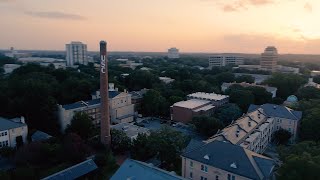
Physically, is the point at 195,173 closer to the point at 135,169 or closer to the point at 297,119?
the point at 135,169

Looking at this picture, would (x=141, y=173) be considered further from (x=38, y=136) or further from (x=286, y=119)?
(x=286, y=119)

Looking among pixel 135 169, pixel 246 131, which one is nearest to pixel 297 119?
pixel 246 131

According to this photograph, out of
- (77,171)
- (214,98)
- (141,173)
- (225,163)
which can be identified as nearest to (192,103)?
(214,98)

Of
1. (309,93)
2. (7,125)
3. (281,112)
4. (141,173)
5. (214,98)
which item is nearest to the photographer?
(141,173)

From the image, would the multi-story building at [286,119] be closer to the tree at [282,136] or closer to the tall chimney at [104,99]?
the tree at [282,136]

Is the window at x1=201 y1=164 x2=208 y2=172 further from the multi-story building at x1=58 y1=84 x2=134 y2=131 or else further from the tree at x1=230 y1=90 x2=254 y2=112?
the tree at x1=230 y1=90 x2=254 y2=112

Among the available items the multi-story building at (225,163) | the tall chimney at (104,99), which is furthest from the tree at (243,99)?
the multi-story building at (225,163)

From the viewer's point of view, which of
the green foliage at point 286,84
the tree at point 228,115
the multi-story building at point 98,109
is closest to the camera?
the multi-story building at point 98,109
